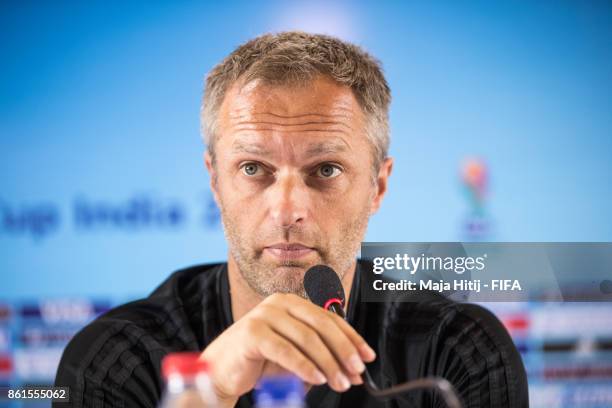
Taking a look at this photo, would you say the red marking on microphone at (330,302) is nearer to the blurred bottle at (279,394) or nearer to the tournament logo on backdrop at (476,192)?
the blurred bottle at (279,394)

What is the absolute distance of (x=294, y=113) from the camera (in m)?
1.95

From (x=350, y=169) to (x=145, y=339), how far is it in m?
0.74

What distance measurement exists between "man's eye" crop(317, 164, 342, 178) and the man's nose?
6 cm

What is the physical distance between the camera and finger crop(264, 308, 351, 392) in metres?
1.15

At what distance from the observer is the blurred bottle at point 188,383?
2.82 ft

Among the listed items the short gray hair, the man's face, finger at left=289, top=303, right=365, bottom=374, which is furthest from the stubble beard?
finger at left=289, top=303, right=365, bottom=374

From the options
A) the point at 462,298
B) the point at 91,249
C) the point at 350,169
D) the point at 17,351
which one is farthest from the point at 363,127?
the point at 17,351

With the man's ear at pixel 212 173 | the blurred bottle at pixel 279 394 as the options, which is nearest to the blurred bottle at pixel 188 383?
the blurred bottle at pixel 279 394

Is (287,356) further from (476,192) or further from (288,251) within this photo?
(476,192)

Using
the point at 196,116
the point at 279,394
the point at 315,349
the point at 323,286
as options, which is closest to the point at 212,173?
the point at 196,116

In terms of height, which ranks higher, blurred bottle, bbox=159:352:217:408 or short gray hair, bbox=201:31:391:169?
short gray hair, bbox=201:31:391:169

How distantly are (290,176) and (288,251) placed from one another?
20 centimetres

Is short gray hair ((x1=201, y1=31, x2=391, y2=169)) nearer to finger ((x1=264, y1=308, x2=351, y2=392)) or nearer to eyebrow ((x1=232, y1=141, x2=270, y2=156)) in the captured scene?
eyebrow ((x1=232, y1=141, x2=270, y2=156))

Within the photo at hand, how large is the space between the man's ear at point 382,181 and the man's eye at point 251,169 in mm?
397
